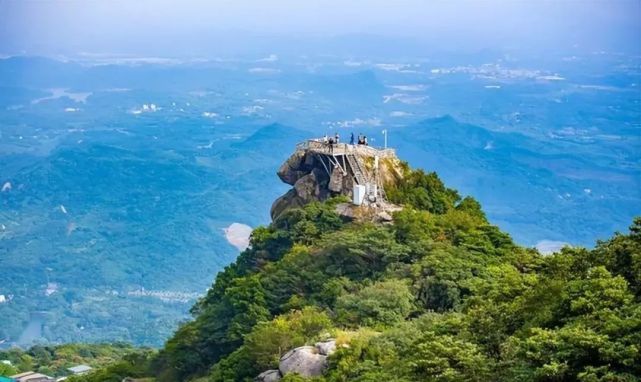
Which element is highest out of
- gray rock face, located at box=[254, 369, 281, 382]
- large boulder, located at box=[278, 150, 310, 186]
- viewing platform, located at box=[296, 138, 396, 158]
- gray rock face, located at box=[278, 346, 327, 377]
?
viewing platform, located at box=[296, 138, 396, 158]

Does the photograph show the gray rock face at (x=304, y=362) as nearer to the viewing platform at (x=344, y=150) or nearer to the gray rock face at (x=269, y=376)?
the gray rock face at (x=269, y=376)

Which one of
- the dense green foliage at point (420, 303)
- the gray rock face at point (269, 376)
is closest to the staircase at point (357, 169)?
the dense green foliage at point (420, 303)

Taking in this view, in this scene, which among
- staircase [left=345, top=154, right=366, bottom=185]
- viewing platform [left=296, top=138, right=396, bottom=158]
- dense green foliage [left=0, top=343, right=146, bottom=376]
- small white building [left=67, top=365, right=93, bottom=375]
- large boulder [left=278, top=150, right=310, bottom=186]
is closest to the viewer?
staircase [left=345, top=154, right=366, bottom=185]

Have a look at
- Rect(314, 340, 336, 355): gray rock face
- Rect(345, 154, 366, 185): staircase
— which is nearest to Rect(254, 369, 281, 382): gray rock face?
Rect(314, 340, 336, 355): gray rock face

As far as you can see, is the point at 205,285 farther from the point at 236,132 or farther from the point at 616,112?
the point at 616,112

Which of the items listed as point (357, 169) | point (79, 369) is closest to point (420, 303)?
point (357, 169)

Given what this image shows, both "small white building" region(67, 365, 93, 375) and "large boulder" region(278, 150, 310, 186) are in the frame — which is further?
"small white building" region(67, 365, 93, 375)

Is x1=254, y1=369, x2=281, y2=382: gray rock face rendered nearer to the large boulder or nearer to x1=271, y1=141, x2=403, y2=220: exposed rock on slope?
x1=271, y1=141, x2=403, y2=220: exposed rock on slope
